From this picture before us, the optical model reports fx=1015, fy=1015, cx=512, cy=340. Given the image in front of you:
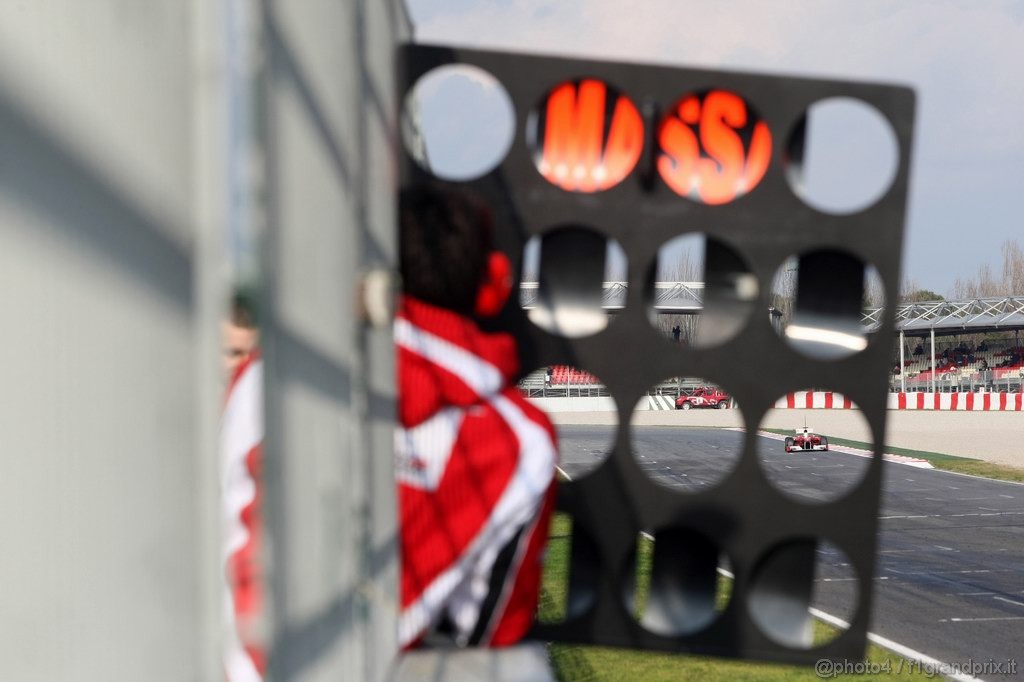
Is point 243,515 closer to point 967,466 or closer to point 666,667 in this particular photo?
point 666,667

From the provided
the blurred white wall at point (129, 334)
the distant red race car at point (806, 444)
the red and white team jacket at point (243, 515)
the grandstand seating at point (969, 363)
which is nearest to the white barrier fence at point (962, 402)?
the distant red race car at point (806, 444)

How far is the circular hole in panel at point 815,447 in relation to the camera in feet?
78.4

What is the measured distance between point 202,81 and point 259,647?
730 millimetres

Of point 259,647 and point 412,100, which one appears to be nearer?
point 259,647

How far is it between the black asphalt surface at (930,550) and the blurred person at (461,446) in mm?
426

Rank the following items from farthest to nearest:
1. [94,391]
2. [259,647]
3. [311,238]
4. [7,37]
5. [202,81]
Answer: [311,238], [259,647], [202,81], [94,391], [7,37]

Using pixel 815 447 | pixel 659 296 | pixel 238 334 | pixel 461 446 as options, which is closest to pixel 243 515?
pixel 238 334

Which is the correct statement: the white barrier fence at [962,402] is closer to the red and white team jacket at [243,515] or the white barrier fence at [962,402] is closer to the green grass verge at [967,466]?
the green grass verge at [967,466]

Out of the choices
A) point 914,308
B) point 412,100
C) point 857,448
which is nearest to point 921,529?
point 857,448

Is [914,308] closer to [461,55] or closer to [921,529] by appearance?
[921,529]

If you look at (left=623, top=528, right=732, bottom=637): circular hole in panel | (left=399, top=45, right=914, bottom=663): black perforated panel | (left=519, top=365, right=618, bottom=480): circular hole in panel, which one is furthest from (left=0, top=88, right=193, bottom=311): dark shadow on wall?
(left=519, top=365, right=618, bottom=480): circular hole in panel

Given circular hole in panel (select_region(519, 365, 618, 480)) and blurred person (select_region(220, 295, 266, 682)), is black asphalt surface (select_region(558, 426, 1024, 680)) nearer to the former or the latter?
blurred person (select_region(220, 295, 266, 682))

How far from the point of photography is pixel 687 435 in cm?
3806

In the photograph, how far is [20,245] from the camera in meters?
0.79
